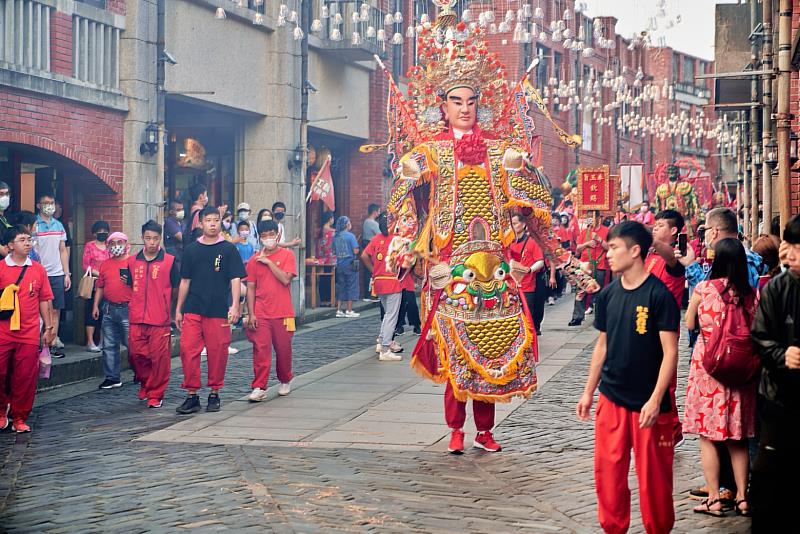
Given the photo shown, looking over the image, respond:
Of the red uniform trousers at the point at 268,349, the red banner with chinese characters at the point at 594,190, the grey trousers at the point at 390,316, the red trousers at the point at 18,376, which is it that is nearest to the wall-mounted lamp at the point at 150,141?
the grey trousers at the point at 390,316

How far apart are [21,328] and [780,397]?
6754 mm

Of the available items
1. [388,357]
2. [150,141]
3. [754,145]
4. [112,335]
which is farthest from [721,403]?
[754,145]

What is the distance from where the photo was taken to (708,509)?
6.87 metres

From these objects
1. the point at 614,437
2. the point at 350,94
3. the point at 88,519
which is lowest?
the point at 88,519

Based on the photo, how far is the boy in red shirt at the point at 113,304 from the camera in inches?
504

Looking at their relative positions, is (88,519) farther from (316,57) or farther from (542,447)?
(316,57)

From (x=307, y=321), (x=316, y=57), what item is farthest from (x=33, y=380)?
(x=316, y=57)

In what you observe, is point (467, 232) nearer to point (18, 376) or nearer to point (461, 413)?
point (461, 413)

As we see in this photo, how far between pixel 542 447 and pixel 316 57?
16612 millimetres

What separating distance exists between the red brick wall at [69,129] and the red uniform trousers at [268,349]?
189 inches

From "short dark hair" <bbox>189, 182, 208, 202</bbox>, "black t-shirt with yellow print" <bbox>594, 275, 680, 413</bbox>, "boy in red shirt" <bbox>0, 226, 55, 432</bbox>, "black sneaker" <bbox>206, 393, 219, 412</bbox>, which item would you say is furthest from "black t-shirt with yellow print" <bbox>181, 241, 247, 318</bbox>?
"short dark hair" <bbox>189, 182, 208, 202</bbox>

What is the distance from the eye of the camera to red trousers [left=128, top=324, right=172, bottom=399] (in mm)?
11359

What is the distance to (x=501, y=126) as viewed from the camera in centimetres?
968

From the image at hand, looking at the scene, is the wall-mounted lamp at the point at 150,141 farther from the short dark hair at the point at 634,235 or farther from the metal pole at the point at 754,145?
the short dark hair at the point at 634,235
